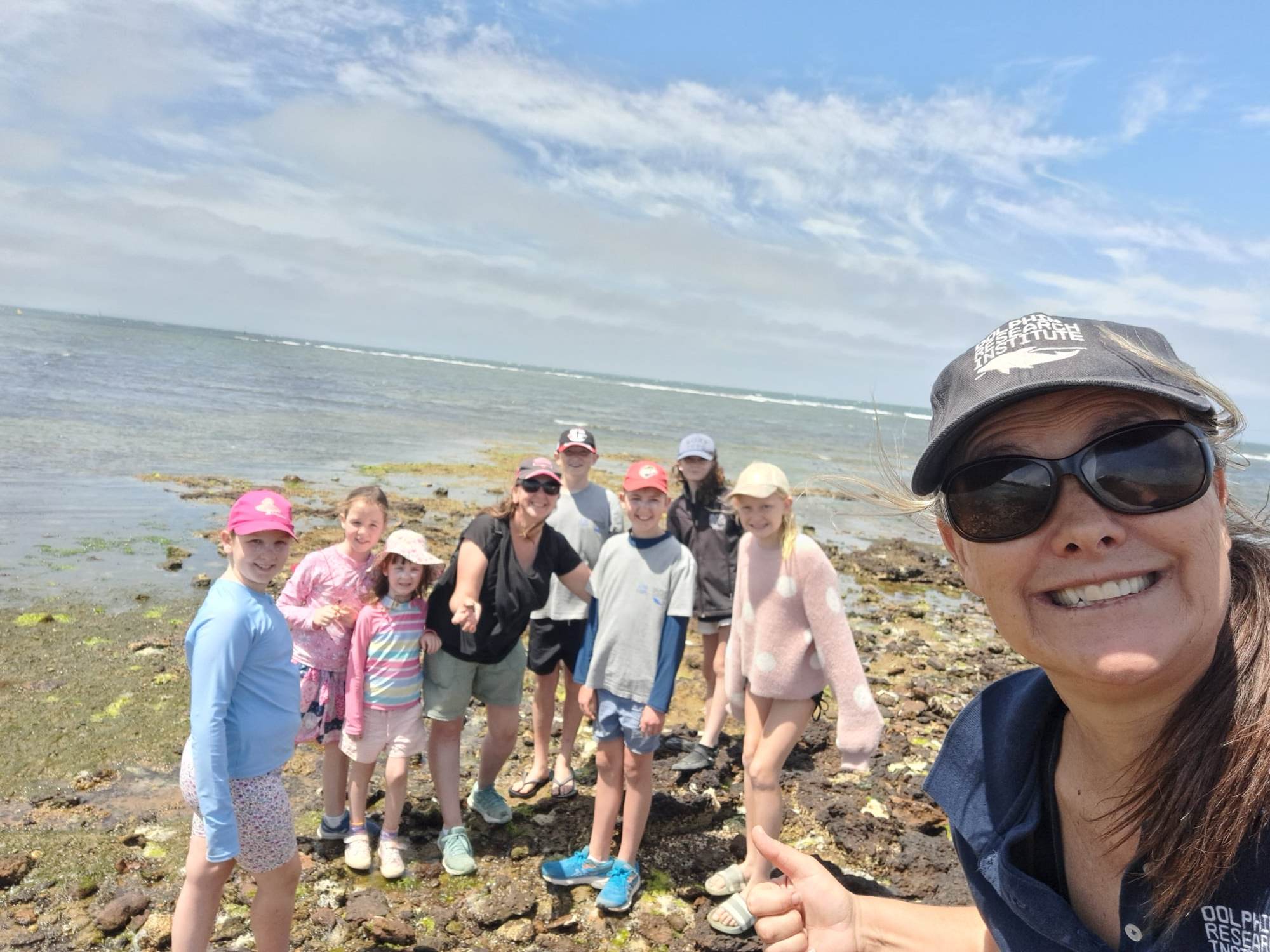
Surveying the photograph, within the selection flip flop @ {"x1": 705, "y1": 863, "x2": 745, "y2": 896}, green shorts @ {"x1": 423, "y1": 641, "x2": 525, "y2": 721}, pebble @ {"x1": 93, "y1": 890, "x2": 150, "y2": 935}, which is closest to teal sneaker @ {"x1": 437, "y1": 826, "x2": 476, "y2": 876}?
green shorts @ {"x1": 423, "y1": 641, "x2": 525, "y2": 721}

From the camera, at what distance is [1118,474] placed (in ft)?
4.58

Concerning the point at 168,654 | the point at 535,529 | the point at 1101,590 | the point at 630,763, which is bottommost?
the point at 168,654

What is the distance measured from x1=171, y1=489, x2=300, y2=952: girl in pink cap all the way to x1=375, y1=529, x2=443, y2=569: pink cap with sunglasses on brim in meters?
1.13

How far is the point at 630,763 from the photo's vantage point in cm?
469

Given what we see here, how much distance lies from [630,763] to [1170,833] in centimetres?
365

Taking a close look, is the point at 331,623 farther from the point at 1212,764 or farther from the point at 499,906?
the point at 1212,764

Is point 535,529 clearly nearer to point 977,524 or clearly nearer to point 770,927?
point 770,927

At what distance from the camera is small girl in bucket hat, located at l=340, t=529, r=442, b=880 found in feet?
15.3

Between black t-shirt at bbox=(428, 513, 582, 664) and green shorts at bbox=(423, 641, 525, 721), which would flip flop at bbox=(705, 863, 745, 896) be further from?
black t-shirt at bbox=(428, 513, 582, 664)

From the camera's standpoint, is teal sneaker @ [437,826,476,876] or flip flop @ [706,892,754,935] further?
teal sneaker @ [437,826,476,876]

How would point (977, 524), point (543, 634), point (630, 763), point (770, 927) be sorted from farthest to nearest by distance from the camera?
point (543, 634) < point (630, 763) < point (770, 927) < point (977, 524)

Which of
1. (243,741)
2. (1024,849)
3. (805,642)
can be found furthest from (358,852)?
(1024,849)

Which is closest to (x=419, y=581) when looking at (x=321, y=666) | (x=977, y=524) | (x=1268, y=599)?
(x=321, y=666)

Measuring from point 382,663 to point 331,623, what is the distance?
16.1 inches
